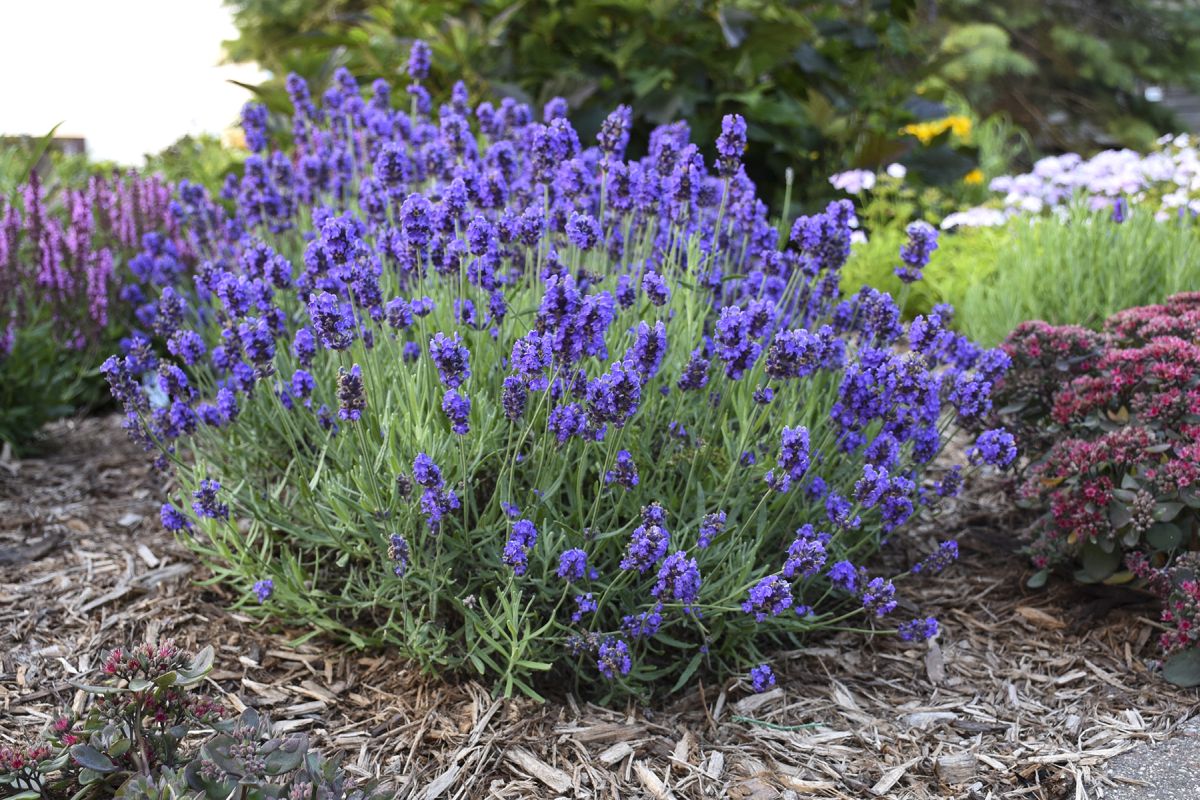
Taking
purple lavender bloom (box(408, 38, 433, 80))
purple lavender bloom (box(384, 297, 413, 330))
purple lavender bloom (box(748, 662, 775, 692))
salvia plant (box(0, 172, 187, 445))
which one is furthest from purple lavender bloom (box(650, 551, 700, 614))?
salvia plant (box(0, 172, 187, 445))

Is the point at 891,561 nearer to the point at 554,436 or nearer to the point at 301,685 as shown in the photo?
the point at 554,436

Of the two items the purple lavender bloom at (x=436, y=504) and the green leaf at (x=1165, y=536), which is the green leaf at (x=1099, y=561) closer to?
the green leaf at (x=1165, y=536)

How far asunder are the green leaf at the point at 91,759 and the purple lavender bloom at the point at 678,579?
1.05 metres

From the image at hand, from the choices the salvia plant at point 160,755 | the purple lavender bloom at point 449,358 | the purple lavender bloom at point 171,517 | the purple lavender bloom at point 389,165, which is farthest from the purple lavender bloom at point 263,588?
the purple lavender bloom at point 389,165

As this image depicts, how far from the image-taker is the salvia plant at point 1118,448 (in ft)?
8.63

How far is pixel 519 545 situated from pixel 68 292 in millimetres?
3130

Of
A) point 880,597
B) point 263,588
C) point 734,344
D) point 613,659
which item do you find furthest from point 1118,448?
point 263,588

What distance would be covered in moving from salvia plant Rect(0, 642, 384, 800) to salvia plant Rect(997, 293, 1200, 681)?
6.61 ft

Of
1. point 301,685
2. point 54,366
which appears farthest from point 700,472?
point 54,366

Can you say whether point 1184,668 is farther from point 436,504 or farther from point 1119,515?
point 436,504

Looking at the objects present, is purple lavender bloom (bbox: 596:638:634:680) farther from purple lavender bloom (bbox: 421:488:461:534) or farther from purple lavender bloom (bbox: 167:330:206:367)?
purple lavender bloom (bbox: 167:330:206:367)

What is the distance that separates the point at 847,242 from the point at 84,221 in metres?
3.40

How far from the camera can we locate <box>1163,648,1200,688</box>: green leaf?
99.6 inches

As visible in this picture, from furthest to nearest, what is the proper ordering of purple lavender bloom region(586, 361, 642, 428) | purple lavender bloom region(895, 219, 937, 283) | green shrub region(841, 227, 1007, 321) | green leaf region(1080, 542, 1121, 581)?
green shrub region(841, 227, 1007, 321)
green leaf region(1080, 542, 1121, 581)
purple lavender bloom region(895, 219, 937, 283)
purple lavender bloom region(586, 361, 642, 428)
